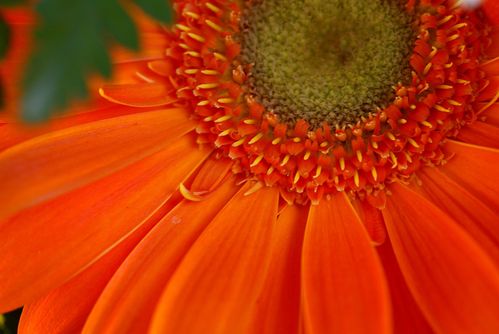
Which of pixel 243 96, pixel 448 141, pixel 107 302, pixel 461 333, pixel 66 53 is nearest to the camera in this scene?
pixel 66 53

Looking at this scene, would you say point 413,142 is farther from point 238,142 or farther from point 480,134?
point 238,142

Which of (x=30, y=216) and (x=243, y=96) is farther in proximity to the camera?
(x=243, y=96)

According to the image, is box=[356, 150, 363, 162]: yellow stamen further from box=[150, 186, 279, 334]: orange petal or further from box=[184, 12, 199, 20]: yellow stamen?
box=[184, 12, 199, 20]: yellow stamen

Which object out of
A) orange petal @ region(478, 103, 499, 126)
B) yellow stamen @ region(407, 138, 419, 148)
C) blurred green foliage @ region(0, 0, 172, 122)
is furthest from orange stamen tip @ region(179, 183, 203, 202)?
blurred green foliage @ region(0, 0, 172, 122)

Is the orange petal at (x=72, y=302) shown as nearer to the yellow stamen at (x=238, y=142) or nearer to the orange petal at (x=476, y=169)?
the yellow stamen at (x=238, y=142)

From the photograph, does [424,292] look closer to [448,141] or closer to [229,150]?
[448,141]

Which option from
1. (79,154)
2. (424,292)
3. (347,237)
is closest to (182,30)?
(79,154)

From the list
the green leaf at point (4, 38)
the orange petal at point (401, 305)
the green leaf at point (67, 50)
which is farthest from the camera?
the orange petal at point (401, 305)

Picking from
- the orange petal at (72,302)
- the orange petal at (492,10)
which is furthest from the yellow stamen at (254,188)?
the orange petal at (492,10)
